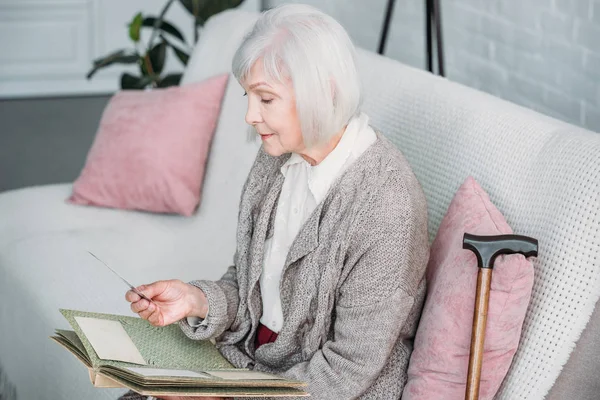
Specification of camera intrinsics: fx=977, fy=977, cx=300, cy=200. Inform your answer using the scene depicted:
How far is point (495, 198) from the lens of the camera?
1794mm

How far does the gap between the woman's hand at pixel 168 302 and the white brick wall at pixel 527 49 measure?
4.68 ft

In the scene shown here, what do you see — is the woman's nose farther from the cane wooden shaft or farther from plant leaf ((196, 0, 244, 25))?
plant leaf ((196, 0, 244, 25))

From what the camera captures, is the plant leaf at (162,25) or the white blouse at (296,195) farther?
the plant leaf at (162,25)

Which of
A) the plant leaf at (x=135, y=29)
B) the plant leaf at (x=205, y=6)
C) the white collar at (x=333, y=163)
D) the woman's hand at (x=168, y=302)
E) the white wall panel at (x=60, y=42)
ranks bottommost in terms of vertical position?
the white wall panel at (x=60, y=42)

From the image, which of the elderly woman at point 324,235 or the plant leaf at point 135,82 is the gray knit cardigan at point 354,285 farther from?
the plant leaf at point 135,82

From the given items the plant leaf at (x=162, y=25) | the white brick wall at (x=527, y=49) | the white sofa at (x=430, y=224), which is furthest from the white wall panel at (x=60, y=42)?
the white sofa at (x=430, y=224)

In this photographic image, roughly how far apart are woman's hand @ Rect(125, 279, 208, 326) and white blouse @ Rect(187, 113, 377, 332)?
40 millimetres

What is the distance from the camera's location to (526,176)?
174 centimetres

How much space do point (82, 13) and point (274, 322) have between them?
15.0ft

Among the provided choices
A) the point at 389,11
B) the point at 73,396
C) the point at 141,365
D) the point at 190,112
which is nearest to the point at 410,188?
the point at 141,365

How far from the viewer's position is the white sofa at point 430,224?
159cm

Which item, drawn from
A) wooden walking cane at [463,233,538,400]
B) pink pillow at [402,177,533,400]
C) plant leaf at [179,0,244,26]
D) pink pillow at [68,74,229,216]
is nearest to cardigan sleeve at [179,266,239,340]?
pink pillow at [402,177,533,400]

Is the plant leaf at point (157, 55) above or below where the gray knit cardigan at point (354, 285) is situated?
below

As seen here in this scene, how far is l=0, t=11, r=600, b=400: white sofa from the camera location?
159 centimetres
